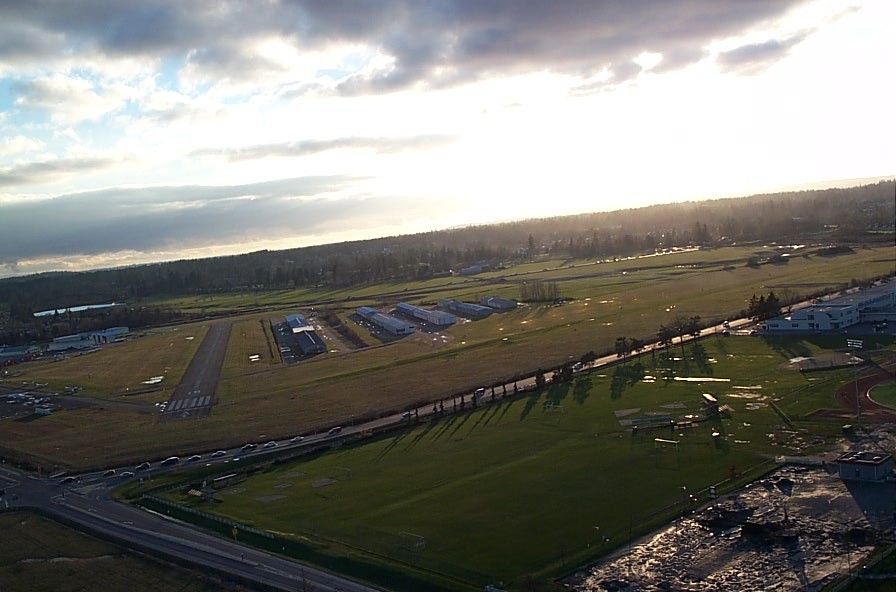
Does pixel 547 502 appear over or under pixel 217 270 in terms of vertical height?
under

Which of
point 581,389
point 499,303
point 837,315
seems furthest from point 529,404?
point 499,303

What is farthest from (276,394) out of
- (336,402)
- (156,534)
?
(156,534)

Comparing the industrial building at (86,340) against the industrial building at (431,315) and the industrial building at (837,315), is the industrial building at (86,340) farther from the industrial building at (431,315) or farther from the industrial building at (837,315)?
the industrial building at (837,315)

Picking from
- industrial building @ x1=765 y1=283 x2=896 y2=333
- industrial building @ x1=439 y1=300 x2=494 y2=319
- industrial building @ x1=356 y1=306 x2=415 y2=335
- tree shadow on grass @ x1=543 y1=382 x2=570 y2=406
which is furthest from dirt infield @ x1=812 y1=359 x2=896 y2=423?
industrial building @ x1=439 y1=300 x2=494 y2=319

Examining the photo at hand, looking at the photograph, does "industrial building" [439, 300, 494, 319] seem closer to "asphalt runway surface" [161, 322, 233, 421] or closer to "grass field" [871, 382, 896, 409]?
"asphalt runway surface" [161, 322, 233, 421]

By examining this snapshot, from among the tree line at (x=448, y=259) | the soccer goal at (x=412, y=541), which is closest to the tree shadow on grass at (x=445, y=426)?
the soccer goal at (x=412, y=541)

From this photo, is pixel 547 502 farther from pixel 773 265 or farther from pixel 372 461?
pixel 773 265

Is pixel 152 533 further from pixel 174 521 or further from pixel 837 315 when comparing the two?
pixel 837 315
